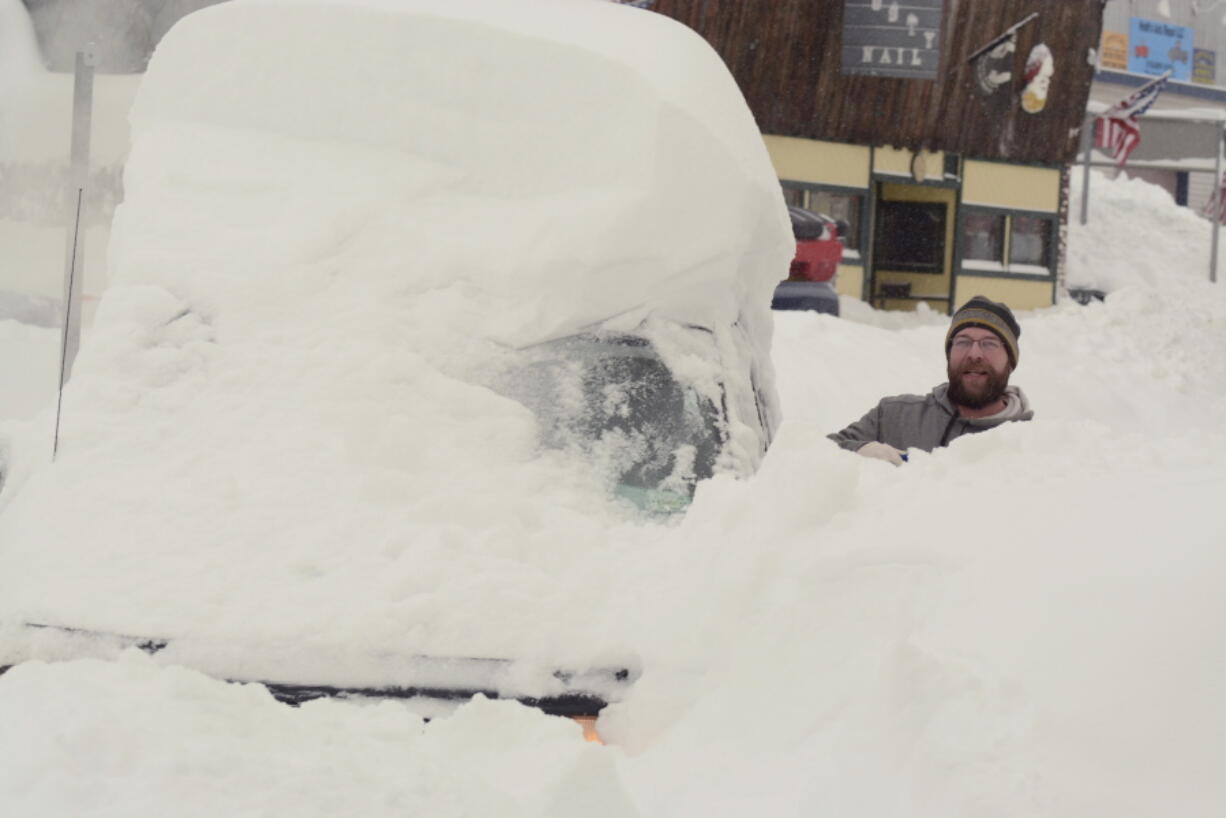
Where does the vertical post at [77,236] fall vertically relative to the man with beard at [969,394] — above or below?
above

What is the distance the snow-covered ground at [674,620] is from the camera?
220 cm

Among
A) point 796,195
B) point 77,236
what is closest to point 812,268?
point 796,195

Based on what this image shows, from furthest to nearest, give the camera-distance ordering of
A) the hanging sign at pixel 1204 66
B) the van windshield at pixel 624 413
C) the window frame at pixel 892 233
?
the hanging sign at pixel 1204 66 < the window frame at pixel 892 233 < the van windshield at pixel 624 413

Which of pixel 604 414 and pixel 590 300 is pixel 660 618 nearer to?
pixel 604 414

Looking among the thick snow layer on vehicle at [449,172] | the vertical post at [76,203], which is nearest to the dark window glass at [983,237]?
the thick snow layer on vehicle at [449,172]

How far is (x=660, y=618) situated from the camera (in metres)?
3.14

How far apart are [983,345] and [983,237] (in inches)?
704

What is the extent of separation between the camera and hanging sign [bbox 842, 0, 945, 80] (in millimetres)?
19750

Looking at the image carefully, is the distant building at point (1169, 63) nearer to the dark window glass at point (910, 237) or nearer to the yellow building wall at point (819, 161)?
the dark window glass at point (910, 237)

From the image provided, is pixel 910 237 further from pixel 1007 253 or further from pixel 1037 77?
pixel 1037 77

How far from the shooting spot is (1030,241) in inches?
901

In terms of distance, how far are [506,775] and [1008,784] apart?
89 cm

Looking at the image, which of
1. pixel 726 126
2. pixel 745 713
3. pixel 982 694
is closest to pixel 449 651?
pixel 745 713

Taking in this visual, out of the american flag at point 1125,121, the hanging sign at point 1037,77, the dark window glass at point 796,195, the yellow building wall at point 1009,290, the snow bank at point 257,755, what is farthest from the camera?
the american flag at point 1125,121
